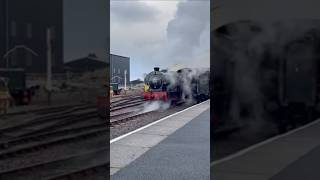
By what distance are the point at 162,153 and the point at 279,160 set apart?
2.34 m

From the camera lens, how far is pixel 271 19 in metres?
3.40

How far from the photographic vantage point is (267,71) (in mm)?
3490

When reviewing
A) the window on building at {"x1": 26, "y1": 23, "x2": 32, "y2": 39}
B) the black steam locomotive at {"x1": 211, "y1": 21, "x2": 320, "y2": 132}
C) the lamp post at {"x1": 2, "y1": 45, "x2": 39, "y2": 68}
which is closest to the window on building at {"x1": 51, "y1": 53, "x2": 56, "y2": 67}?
the lamp post at {"x1": 2, "y1": 45, "x2": 39, "y2": 68}

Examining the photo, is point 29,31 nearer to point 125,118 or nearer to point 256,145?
point 256,145

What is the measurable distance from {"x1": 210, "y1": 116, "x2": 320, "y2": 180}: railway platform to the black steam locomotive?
0.12m

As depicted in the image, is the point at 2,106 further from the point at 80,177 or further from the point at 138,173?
the point at 138,173

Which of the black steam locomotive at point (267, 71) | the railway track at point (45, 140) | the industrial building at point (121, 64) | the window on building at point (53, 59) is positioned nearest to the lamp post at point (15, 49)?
the window on building at point (53, 59)

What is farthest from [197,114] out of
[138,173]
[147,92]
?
[138,173]

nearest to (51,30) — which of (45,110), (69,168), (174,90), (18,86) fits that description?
(18,86)

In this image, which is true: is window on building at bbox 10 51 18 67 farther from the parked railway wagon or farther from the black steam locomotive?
the black steam locomotive

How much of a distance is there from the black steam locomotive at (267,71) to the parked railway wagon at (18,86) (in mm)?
1518

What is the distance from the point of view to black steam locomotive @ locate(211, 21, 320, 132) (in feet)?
11.3

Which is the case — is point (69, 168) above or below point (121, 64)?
below

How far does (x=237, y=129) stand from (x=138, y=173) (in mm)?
1639
